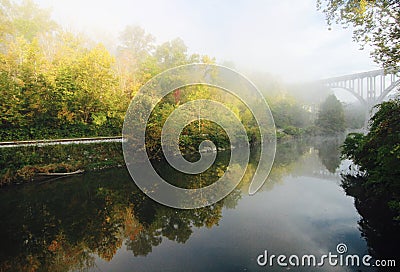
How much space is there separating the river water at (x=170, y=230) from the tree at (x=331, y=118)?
42675 millimetres

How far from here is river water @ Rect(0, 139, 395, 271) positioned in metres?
5.92

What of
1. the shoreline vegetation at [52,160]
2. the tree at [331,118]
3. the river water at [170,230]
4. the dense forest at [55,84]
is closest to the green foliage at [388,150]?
the river water at [170,230]

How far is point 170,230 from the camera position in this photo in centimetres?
777

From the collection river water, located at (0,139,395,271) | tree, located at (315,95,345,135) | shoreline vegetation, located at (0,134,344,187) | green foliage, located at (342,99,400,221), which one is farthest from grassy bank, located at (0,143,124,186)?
tree, located at (315,95,345,135)

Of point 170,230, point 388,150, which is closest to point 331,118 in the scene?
point 388,150

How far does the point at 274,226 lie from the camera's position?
306 inches

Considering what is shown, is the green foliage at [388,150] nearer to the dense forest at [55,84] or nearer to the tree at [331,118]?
the dense forest at [55,84]

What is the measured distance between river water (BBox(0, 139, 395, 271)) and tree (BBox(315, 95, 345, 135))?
140ft

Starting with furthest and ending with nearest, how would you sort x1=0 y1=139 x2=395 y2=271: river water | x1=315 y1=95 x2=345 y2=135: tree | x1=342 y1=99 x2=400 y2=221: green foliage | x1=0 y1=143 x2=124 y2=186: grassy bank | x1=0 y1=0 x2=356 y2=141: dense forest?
x1=315 y1=95 x2=345 y2=135: tree → x1=0 y1=0 x2=356 y2=141: dense forest → x1=0 y1=143 x2=124 y2=186: grassy bank → x1=342 y1=99 x2=400 y2=221: green foliage → x1=0 y1=139 x2=395 y2=271: river water

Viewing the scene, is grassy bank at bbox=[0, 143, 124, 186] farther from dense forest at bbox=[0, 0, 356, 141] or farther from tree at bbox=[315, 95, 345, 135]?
tree at bbox=[315, 95, 345, 135]

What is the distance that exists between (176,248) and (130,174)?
9902 mm

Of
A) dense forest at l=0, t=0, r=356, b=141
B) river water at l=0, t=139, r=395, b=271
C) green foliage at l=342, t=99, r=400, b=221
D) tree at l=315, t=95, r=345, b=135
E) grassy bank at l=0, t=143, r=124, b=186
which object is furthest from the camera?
tree at l=315, t=95, r=345, b=135

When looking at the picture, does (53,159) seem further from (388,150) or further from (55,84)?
(388,150)

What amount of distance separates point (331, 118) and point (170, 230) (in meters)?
50.5
